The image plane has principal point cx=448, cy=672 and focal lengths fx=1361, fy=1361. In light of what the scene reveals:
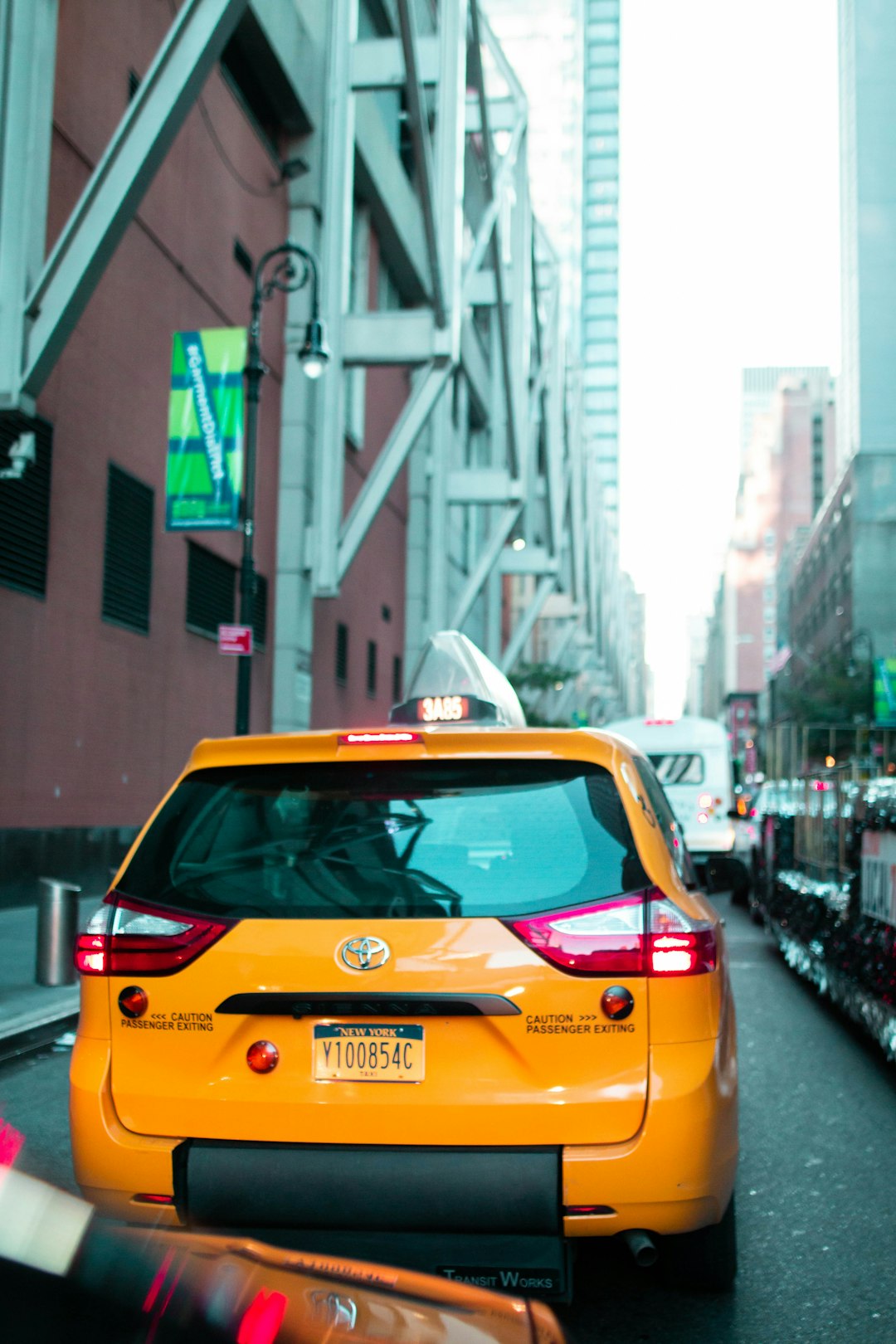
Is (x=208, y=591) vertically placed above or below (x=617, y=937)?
above

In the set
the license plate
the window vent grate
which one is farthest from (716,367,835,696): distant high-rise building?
the license plate

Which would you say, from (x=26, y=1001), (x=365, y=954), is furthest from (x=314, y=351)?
(x=365, y=954)

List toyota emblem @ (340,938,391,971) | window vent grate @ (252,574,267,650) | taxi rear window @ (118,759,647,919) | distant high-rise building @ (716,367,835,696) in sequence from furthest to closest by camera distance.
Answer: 1. distant high-rise building @ (716,367,835,696)
2. window vent grate @ (252,574,267,650)
3. taxi rear window @ (118,759,647,919)
4. toyota emblem @ (340,938,391,971)

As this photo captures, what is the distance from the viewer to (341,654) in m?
30.7

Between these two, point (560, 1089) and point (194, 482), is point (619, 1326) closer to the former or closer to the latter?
point (560, 1089)

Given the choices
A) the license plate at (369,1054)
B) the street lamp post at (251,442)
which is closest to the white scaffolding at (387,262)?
the street lamp post at (251,442)

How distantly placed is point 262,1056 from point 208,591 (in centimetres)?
1897

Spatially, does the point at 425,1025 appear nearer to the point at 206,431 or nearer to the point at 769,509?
the point at 206,431

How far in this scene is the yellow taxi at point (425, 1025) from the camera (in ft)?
10.8

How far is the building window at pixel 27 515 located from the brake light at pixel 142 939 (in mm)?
11487

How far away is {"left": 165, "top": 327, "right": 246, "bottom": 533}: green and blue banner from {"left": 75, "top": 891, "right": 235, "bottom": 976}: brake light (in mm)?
13127

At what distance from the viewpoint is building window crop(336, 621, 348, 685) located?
30234 mm

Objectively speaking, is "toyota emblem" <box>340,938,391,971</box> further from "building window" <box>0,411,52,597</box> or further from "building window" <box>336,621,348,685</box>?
"building window" <box>336,621,348,685</box>

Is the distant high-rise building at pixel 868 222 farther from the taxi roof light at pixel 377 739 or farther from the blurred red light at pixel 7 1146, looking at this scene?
the blurred red light at pixel 7 1146
